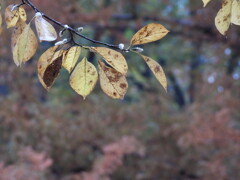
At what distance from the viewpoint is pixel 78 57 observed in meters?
0.89

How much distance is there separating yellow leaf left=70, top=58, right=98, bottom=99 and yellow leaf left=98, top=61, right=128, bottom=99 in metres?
0.02

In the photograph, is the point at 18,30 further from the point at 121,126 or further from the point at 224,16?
the point at 121,126

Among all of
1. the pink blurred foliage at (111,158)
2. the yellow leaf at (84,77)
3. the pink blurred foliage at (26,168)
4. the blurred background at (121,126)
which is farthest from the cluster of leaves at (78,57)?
the pink blurred foliage at (111,158)

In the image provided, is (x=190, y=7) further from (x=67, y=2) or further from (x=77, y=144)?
(x=77, y=144)

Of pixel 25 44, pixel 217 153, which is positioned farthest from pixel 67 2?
pixel 25 44

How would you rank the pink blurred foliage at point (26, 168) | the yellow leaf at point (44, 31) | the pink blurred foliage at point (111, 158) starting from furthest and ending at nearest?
1. the pink blurred foliage at point (111, 158)
2. the pink blurred foliage at point (26, 168)
3. the yellow leaf at point (44, 31)

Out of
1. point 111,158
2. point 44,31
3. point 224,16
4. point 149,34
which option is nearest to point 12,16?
point 44,31

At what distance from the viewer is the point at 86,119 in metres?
4.02

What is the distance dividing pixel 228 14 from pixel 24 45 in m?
0.40

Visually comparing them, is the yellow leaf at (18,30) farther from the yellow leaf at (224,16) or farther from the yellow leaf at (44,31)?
the yellow leaf at (224,16)

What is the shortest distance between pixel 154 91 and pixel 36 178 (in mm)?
2410

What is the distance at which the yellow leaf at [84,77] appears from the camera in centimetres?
88

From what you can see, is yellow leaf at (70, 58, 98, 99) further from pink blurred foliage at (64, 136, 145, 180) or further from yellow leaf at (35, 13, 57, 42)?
pink blurred foliage at (64, 136, 145, 180)

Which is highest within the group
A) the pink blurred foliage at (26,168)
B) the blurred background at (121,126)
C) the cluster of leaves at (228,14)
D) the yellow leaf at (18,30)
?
the blurred background at (121,126)
